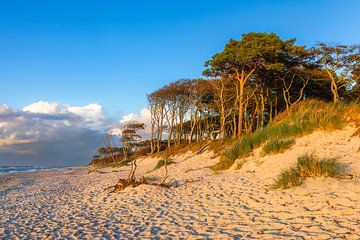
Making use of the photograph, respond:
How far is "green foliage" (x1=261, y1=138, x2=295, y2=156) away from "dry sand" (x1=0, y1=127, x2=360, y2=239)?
5.43 ft

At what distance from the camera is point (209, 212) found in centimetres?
721

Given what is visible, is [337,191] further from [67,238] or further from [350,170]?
[67,238]

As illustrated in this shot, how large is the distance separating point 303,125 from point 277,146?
6.83 feet

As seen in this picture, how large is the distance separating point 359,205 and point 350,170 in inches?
133

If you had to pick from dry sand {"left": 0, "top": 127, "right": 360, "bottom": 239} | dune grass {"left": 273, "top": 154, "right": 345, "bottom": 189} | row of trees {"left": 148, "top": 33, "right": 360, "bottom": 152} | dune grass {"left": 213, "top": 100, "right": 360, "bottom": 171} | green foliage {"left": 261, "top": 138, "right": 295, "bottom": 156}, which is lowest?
dry sand {"left": 0, "top": 127, "right": 360, "bottom": 239}

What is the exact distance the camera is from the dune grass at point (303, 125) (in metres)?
13.7

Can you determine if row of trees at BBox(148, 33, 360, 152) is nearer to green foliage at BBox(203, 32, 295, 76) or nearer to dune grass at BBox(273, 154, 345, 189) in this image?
green foliage at BBox(203, 32, 295, 76)

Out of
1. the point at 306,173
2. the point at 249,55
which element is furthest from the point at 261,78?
the point at 306,173

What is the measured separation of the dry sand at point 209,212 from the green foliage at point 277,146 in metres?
1.66

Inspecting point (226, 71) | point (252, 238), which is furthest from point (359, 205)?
point (226, 71)

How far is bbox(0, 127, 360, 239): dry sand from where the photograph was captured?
5633 mm

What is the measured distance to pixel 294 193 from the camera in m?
7.73

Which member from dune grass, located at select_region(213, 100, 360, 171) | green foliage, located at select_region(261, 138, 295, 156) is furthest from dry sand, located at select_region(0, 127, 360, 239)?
dune grass, located at select_region(213, 100, 360, 171)

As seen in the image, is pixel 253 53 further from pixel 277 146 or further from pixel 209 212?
pixel 209 212
